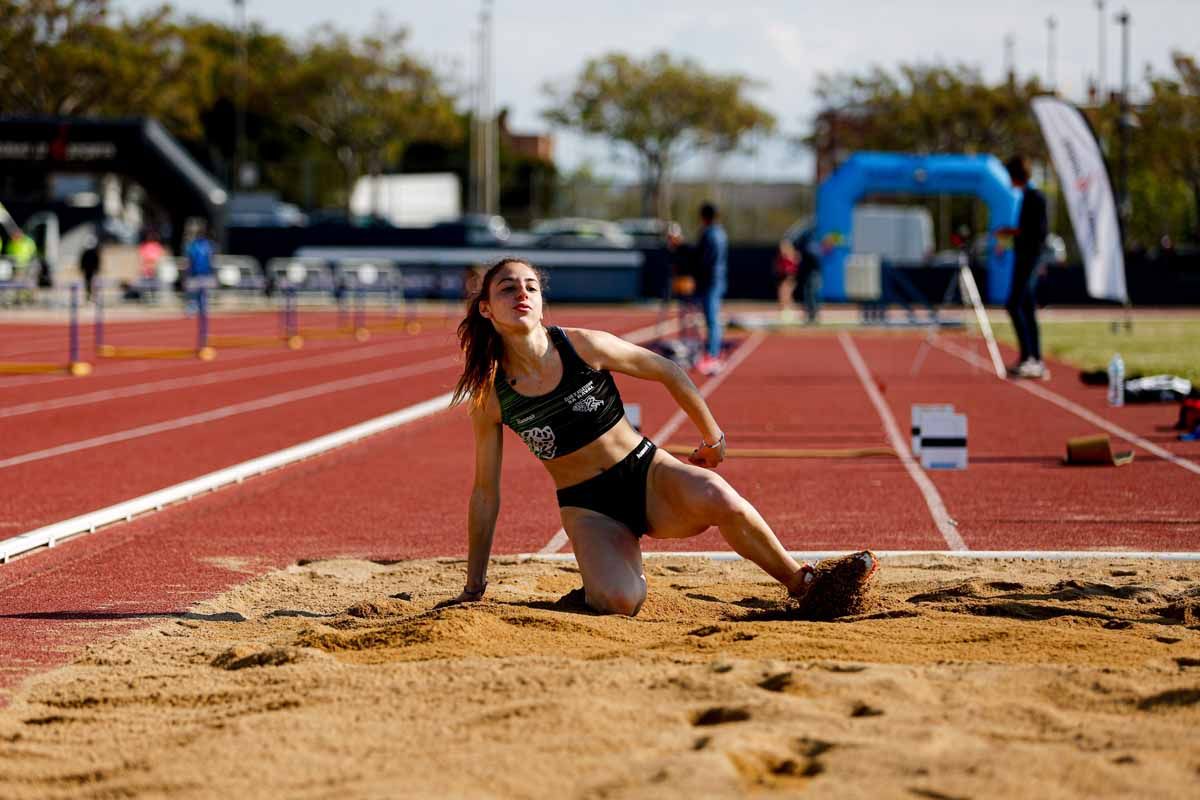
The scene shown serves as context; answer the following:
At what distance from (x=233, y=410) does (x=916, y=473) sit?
277 inches

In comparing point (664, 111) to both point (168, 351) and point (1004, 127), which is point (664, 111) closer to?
point (1004, 127)

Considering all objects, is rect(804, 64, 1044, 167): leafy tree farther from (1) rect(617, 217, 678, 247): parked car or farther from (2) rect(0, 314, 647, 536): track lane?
(2) rect(0, 314, 647, 536): track lane

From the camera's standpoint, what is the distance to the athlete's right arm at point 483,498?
19.4 ft

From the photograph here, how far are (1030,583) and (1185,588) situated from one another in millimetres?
549

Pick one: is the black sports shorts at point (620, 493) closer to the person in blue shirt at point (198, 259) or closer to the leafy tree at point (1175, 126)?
the person in blue shirt at point (198, 259)

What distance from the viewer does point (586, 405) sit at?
5922 mm

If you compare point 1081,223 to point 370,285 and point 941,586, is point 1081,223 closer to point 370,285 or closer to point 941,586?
point 941,586

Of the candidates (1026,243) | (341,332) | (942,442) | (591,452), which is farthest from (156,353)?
(591,452)

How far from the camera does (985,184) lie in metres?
36.7

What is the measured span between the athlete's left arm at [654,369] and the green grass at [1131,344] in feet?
36.7

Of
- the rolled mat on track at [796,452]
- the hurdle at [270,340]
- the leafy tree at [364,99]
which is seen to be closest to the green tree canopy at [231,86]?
the leafy tree at [364,99]

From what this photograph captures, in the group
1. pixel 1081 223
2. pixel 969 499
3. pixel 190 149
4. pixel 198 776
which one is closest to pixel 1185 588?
pixel 969 499

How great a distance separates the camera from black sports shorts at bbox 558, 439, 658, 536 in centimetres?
596

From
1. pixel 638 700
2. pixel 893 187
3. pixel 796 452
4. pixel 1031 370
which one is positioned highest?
pixel 893 187
